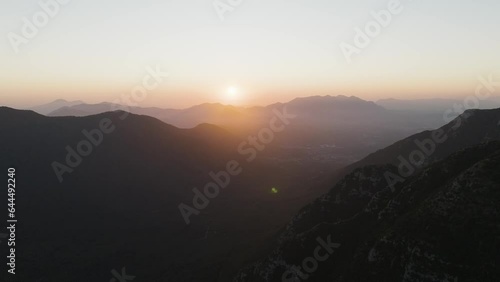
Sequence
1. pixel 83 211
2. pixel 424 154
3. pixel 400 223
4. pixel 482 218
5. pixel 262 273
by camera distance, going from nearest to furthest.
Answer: pixel 482 218, pixel 400 223, pixel 262 273, pixel 83 211, pixel 424 154

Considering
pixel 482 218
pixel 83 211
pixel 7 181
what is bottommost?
pixel 482 218

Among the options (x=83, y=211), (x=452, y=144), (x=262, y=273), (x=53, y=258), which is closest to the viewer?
(x=262, y=273)

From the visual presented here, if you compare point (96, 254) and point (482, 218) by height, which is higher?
point (96, 254)

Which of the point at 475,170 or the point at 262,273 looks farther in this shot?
the point at 262,273

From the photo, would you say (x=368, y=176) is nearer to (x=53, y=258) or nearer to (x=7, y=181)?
(x=53, y=258)

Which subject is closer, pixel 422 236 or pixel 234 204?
pixel 422 236

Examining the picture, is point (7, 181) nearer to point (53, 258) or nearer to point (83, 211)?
point (83, 211)

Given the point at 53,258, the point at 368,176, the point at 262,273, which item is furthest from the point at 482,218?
the point at 53,258

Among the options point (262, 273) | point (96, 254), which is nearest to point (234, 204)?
point (96, 254)

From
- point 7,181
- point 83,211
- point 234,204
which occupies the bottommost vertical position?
point 234,204
